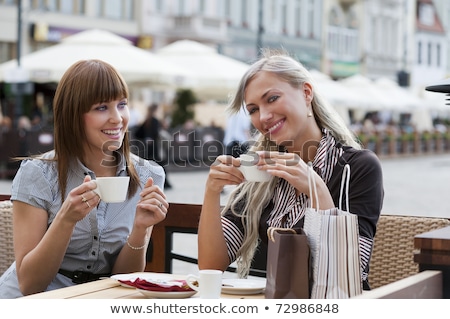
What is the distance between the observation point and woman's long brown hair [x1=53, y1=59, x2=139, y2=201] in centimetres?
307

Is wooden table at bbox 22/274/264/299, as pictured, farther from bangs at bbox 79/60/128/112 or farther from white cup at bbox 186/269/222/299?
bangs at bbox 79/60/128/112

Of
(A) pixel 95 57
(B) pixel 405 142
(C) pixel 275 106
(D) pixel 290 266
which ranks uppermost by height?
(A) pixel 95 57

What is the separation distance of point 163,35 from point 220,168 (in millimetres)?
30636

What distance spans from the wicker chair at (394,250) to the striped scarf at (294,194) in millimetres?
549

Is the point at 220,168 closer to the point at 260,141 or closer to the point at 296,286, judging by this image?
the point at 260,141

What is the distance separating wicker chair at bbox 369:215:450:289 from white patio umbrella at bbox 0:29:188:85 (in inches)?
493

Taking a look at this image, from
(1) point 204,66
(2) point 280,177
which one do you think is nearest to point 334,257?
(2) point 280,177

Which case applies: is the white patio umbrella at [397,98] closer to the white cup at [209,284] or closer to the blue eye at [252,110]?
the blue eye at [252,110]

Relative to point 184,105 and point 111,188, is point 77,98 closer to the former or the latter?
point 111,188

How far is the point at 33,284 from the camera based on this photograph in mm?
2982

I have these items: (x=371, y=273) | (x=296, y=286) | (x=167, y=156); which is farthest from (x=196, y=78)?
(x=296, y=286)

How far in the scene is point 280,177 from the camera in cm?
289

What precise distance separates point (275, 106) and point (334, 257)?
842 millimetres

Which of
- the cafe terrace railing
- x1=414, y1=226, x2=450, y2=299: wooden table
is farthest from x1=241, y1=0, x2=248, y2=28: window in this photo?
→ x1=414, y1=226, x2=450, y2=299: wooden table
